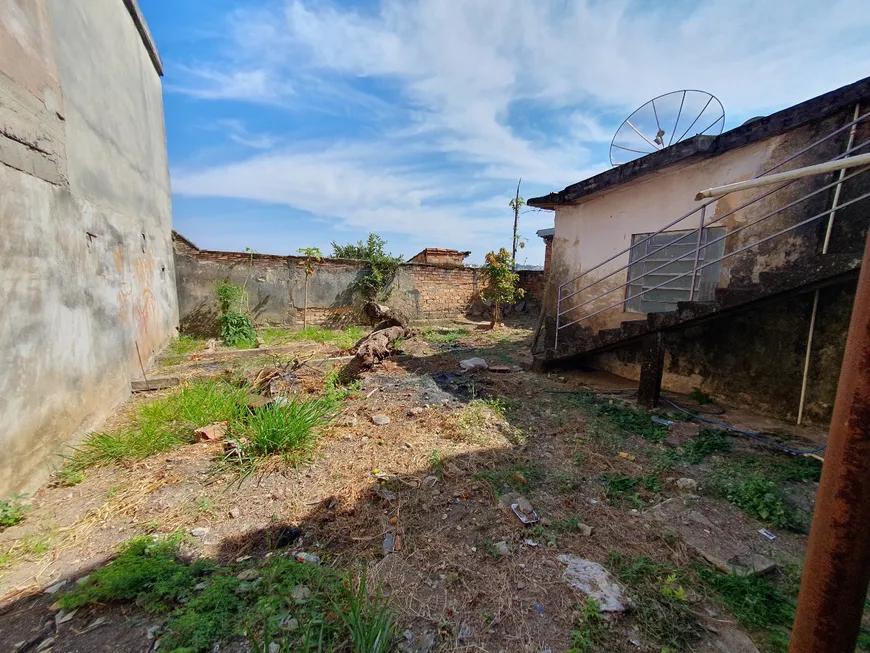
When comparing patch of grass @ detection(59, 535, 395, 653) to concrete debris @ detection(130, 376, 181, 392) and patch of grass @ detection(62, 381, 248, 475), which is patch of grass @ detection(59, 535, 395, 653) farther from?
concrete debris @ detection(130, 376, 181, 392)

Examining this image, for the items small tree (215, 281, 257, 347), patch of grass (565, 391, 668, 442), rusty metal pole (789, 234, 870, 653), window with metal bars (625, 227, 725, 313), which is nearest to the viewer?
rusty metal pole (789, 234, 870, 653)

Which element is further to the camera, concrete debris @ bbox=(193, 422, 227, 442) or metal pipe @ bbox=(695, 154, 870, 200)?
concrete debris @ bbox=(193, 422, 227, 442)

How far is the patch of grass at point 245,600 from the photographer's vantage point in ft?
5.29

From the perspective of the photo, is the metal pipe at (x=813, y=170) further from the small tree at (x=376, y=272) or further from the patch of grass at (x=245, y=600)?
the small tree at (x=376, y=272)

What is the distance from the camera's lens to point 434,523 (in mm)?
2488

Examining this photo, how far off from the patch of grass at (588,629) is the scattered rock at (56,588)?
9.12ft

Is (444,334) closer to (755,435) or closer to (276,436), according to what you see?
(276,436)

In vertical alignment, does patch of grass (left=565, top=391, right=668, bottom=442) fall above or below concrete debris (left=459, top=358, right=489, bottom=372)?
below

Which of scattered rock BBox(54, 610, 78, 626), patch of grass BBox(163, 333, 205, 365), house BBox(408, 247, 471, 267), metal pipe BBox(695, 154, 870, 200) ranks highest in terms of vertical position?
house BBox(408, 247, 471, 267)

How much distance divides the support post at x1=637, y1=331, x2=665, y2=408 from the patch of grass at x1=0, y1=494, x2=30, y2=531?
614 cm

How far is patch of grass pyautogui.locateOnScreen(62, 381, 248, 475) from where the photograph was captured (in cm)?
320

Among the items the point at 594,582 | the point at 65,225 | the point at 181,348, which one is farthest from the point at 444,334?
the point at 594,582

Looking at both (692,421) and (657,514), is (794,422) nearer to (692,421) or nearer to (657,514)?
(692,421)

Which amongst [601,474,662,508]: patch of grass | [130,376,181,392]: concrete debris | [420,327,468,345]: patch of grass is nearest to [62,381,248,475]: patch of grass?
[130,376,181,392]: concrete debris
